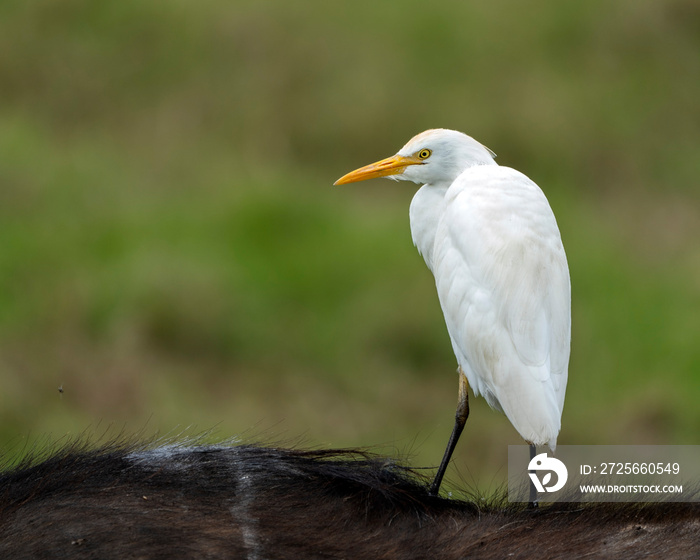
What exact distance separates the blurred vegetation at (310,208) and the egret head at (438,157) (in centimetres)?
302

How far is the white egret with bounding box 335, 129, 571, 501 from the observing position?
10.6 ft

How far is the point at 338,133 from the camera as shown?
29.1 feet

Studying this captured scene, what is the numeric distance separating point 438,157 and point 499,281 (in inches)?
21.5

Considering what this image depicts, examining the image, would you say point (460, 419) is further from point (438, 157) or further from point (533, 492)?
point (438, 157)

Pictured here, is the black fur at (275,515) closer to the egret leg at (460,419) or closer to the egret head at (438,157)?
the egret leg at (460,419)

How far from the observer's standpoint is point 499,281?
11.1 ft

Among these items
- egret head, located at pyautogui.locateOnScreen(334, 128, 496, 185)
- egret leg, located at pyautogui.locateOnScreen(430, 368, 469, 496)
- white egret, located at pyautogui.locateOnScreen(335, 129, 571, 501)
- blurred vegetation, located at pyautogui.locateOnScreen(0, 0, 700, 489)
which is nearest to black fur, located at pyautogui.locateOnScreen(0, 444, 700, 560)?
white egret, located at pyautogui.locateOnScreen(335, 129, 571, 501)

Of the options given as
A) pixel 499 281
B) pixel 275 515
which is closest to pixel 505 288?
pixel 499 281

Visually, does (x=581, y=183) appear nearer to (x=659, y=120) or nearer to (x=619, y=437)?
(x=659, y=120)

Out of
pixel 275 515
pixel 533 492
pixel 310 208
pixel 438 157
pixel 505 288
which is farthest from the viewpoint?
pixel 310 208

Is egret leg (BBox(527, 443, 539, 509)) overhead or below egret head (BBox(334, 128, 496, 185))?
below

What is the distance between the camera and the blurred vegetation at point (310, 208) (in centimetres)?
721

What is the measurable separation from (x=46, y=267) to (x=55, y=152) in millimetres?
1351

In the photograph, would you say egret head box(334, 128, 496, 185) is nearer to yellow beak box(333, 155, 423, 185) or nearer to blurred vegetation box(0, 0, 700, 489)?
yellow beak box(333, 155, 423, 185)
